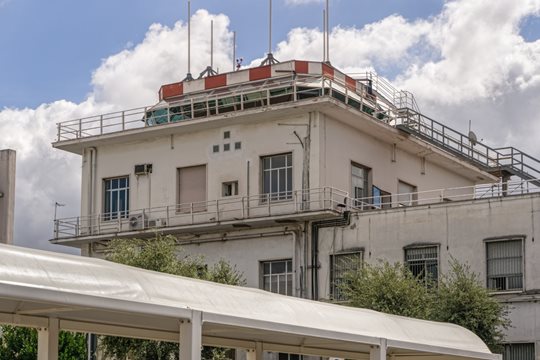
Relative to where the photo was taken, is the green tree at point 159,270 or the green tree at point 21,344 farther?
the green tree at point 21,344

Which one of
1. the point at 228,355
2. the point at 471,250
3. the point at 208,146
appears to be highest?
the point at 208,146

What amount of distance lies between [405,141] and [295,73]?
5.81 metres

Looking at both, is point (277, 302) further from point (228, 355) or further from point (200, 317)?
point (228, 355)

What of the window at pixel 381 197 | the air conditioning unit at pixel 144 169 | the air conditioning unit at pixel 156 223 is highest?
the air conditioning unit at pixel 144 169

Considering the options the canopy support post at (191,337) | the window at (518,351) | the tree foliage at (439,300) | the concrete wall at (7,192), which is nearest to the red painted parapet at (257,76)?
the tree foliage at (439,300)

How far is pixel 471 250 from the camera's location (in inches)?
1496

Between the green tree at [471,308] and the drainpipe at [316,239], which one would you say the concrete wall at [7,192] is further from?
the drainpipe at [316,239]

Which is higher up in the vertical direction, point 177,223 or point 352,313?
point 177,223

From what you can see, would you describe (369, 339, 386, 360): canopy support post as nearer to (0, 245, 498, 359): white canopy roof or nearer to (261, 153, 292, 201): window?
(0, 245, 498, 359): white canopy roof

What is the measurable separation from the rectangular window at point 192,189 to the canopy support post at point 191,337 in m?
31.2

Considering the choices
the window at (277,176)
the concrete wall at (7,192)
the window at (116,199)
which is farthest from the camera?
the window at (116,199)

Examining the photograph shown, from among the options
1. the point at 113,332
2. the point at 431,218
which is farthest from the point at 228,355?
the point at 113,332

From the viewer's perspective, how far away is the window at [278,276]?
42.0 m

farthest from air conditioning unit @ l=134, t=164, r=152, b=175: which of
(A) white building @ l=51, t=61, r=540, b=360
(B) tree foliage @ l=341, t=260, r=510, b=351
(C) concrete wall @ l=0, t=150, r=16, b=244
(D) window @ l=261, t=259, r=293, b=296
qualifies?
(C) concrete wall @ l=0, t=150, r=16, b=244
